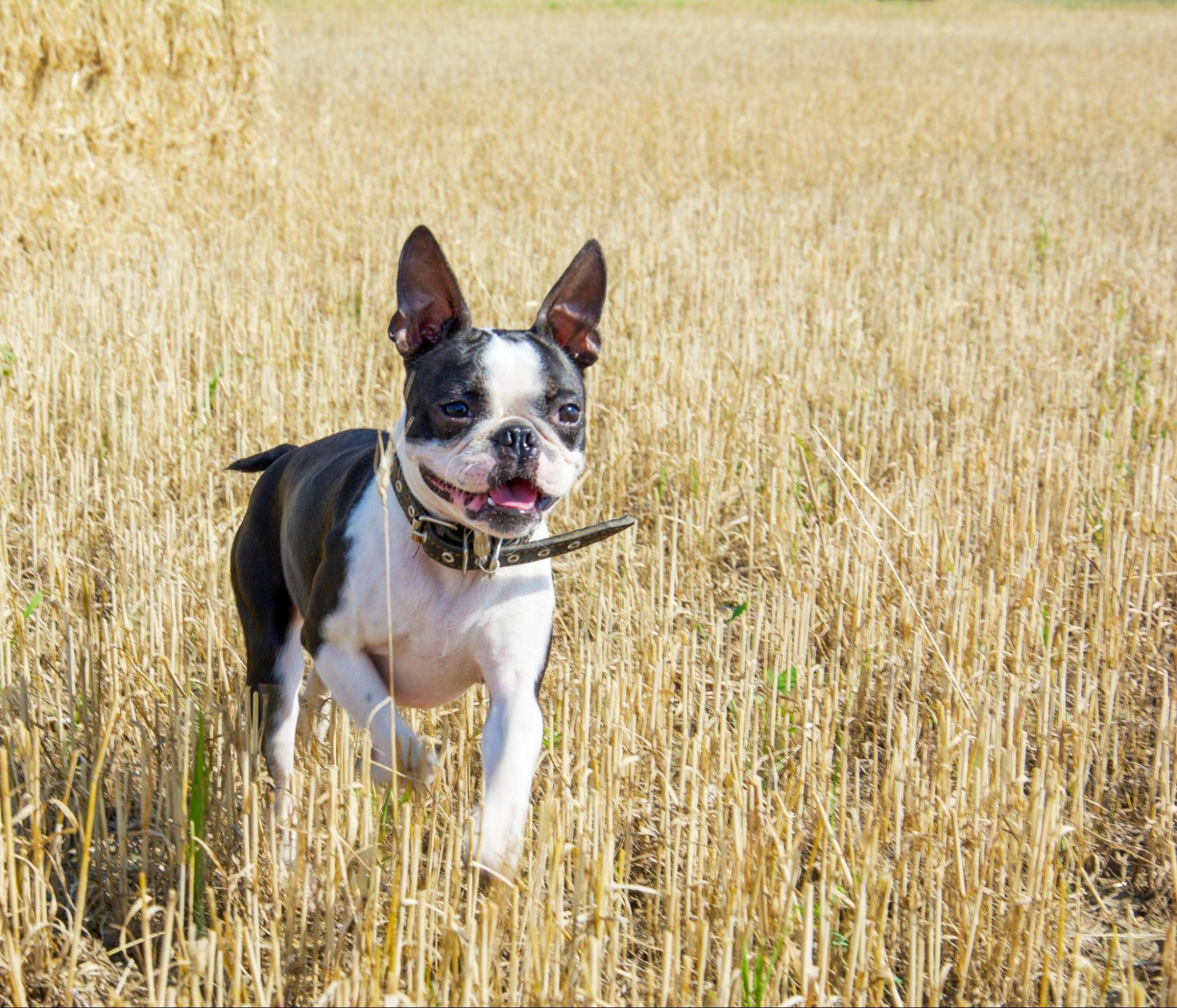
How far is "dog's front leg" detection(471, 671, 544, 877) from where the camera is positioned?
2717 millimetres

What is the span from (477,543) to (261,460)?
3.64 feet

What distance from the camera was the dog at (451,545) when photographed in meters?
2.88

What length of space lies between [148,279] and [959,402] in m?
4.07

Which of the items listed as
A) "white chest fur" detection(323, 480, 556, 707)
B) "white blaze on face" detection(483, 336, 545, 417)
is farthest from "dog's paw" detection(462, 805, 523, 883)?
"white blaze on face" detection(483, 336, 545, 417)

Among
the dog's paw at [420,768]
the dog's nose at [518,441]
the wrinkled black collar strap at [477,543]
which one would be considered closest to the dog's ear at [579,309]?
the dog's nose at [518,441]

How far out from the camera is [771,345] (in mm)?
6707

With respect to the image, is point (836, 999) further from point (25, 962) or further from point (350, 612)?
point (25, 962)

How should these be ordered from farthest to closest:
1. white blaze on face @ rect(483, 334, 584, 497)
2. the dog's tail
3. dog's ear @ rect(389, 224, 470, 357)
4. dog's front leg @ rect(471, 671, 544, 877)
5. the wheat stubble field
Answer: the dog's tail → dog's ear @ rect(389, 224, 470, 357) → white blaze on face @ rect(483, 334, 584, 497) → dog's front leg @ rect(471, 671, 544, 877) → the wheat stubble field

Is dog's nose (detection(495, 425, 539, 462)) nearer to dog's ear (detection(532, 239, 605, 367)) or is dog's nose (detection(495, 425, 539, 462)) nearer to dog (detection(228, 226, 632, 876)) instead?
dog (detection(228, 226, 632, 876))

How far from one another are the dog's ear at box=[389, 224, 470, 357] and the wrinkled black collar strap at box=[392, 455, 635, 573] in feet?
1.33

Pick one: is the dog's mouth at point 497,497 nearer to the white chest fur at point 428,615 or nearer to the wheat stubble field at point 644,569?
the white chest fur at point 428,615

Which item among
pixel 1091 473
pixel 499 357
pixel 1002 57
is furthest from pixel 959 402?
pixel 1002 57

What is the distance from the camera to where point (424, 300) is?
127 inches

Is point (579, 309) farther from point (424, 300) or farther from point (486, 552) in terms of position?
point (486, 552)
